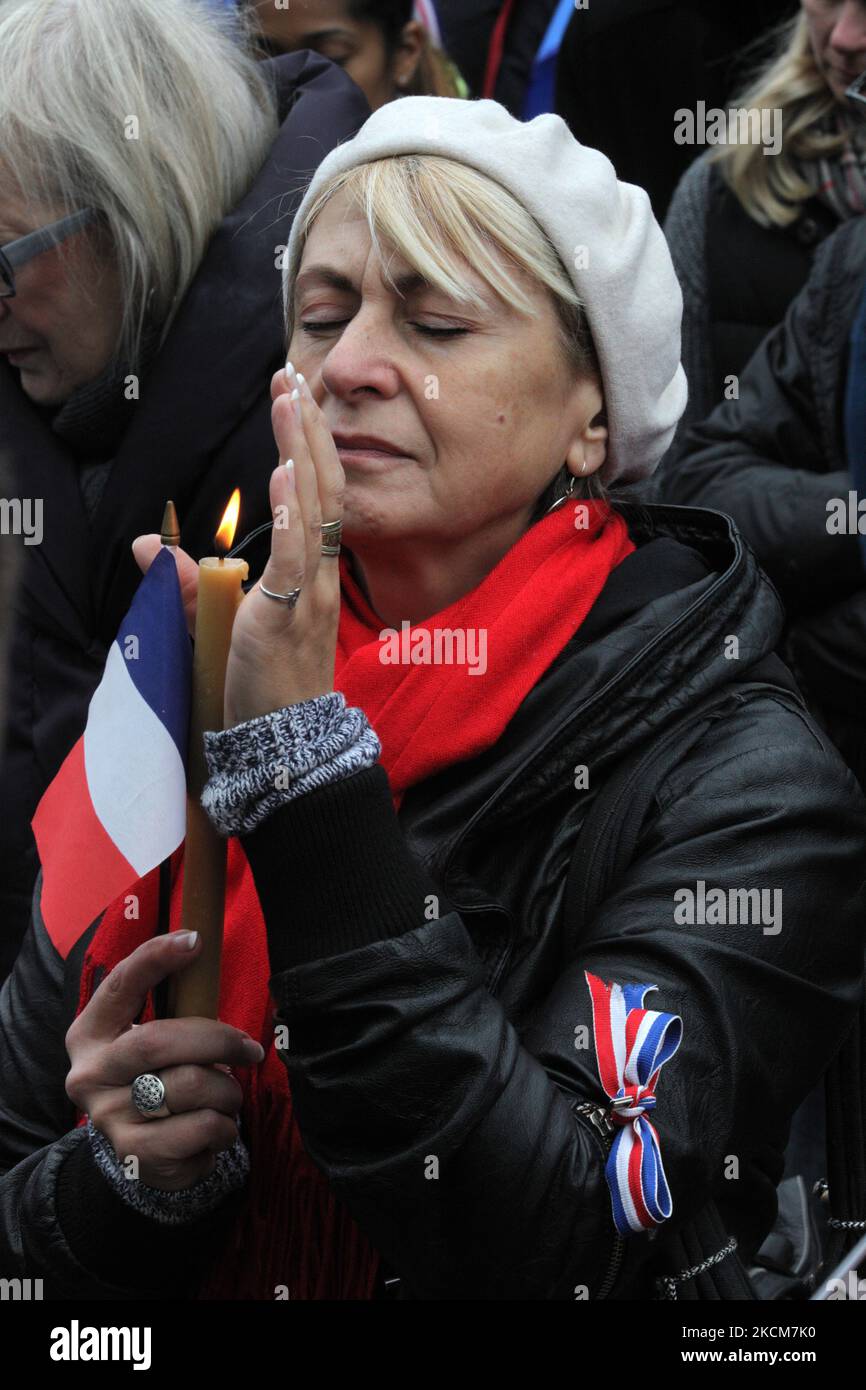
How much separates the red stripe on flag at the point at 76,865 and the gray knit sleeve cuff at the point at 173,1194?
28 cm

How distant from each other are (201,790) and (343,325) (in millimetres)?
716

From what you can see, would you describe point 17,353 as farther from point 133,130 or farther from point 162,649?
point 162,649

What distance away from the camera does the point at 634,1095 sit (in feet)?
5.40

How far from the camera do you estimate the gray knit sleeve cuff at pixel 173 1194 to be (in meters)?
1.76

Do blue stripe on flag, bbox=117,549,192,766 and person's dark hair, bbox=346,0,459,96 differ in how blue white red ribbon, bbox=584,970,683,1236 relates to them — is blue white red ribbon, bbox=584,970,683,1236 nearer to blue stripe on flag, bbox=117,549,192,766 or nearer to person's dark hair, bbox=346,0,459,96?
blue stripe on flag, bbox=117,549,192,766

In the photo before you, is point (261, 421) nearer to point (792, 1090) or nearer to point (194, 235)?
point (194, 235)

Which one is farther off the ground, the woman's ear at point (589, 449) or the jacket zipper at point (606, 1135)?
the woman's ear at point (589, 449)

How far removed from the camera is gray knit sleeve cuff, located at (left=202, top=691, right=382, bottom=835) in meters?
1.55

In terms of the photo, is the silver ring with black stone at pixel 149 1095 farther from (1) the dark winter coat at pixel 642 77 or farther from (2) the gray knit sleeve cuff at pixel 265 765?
(1) the dark winter coat at pixel 642 77

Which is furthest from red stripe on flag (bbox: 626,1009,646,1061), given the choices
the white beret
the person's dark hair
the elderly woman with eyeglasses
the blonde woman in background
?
the person's dark hair

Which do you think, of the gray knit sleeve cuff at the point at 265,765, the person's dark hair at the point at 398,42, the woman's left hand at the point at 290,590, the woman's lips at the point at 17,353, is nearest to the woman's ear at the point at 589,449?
the woman's left hand at the point at 290,590

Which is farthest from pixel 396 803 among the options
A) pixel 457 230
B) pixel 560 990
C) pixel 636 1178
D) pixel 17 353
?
pixel 17 353
